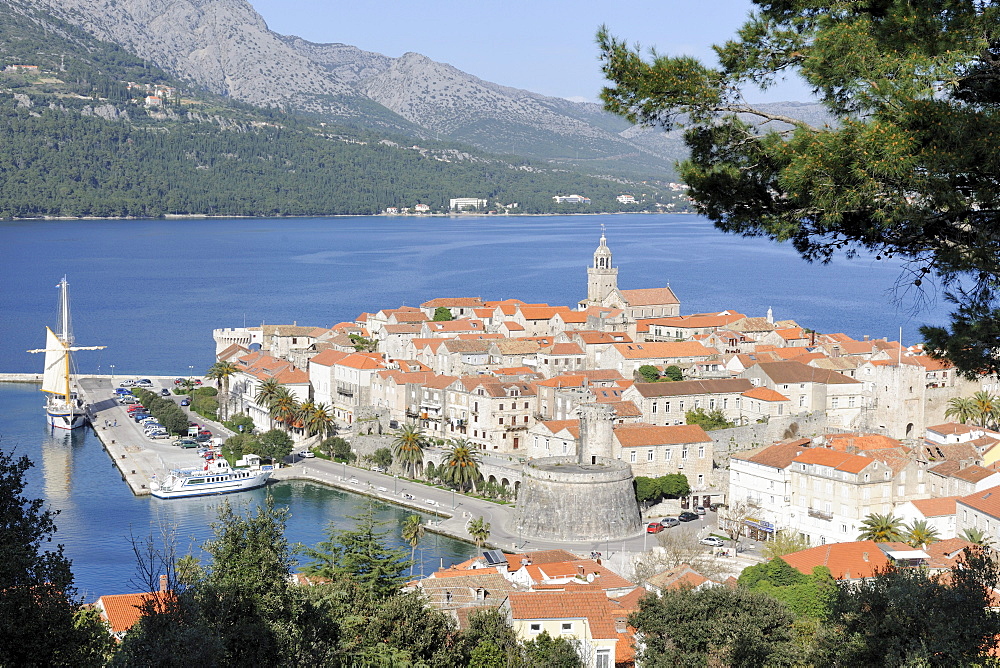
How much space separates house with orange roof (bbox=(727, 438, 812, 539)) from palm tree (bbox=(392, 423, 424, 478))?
12027 mm

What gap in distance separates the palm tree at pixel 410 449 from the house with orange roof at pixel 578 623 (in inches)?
878

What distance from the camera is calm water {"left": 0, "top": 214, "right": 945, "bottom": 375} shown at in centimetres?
9112

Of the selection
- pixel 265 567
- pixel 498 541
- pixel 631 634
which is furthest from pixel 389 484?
pixel 265 567

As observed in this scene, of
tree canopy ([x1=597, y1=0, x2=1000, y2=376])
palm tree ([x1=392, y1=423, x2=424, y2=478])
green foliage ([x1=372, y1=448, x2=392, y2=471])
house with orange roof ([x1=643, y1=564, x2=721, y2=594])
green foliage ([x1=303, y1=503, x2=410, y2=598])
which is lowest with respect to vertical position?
green foliage ([x1=372, y1=448, x2=392, y2=471])

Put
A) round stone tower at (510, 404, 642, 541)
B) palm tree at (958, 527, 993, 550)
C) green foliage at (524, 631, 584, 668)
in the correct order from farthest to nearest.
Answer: round stone tower at (510, 404, 642, 541) < palm tree at (958, 527, 993, 550) < green foliage at (524, 631, 584, 668)

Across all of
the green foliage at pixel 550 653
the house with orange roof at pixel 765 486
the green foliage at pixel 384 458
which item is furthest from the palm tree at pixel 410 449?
the green foliage at pixel 550 653

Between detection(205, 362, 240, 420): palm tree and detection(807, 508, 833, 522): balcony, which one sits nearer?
detection(807, 508, 833, 522): balcony

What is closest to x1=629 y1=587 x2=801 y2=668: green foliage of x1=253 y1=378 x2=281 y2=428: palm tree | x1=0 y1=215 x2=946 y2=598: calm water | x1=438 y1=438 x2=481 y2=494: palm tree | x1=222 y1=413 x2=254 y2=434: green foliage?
x1=0 y1=215 x2=946 y2=598: calm water

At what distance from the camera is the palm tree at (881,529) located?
106 ft

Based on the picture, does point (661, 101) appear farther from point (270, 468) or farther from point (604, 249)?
point (604, 249)

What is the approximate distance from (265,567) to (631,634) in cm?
881

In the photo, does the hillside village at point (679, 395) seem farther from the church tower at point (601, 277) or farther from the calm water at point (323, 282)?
the calm water at point (323, 282)

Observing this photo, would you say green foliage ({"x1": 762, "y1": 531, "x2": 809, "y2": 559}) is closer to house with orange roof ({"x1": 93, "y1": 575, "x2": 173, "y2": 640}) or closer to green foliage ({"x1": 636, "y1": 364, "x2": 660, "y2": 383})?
green foliage ({"x1": 636, "y1": 364, "x2": 660, "y2": 383})

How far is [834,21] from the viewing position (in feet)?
34.3
